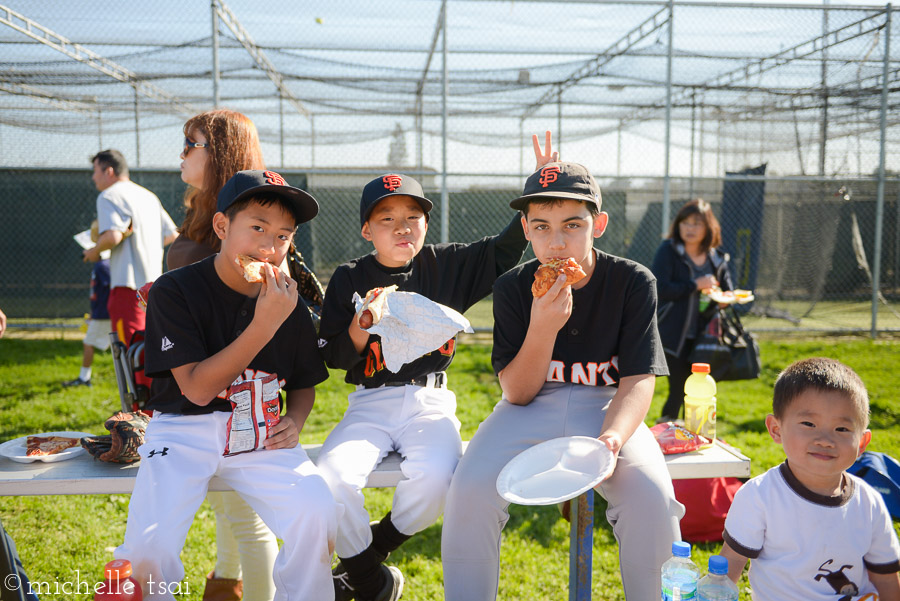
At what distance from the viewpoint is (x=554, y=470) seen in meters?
2.04

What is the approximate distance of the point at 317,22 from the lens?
768 centimetres

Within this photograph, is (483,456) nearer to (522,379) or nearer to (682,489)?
(522,379)

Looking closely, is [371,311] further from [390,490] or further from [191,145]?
[390,490]

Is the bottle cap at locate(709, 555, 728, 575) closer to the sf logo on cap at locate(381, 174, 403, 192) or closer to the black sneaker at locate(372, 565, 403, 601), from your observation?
the black sneaker at locate(372, 565, 403, 601)

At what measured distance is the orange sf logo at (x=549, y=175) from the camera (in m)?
2.29

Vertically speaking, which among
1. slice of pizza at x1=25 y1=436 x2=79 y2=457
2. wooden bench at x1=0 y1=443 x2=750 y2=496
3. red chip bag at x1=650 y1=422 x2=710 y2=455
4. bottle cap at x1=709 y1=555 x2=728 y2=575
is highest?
red chip bag at x1=650 y1=422 x2=710 y2=455

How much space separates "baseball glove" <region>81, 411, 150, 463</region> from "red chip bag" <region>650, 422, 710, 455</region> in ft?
7.00

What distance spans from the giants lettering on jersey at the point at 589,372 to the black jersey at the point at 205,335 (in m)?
0.97

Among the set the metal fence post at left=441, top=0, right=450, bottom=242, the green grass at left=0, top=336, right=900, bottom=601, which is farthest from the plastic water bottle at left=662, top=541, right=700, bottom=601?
the metal fence post at left=441, top=0, right=450, bottom=242

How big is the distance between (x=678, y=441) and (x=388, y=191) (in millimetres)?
1617

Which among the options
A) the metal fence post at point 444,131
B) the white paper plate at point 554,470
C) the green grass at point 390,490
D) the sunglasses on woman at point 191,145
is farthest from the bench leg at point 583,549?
the metal fence post at point 444,131

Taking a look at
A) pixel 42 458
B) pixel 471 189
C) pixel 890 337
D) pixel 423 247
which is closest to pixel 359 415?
pixel 423 247

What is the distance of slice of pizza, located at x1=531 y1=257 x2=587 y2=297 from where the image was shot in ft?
7.07

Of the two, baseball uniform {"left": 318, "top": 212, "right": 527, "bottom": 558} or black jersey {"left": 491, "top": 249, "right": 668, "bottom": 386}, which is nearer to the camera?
baseball uniform {"left": 318, "top": 212, "right": 527, "bottom": 558}
